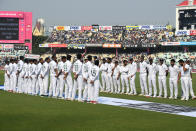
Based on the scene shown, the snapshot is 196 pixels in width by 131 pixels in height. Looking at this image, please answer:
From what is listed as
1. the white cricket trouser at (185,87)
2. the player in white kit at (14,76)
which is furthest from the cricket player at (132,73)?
the player in white kit at (14,76)

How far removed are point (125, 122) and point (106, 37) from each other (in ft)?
209

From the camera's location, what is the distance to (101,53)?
234 ft

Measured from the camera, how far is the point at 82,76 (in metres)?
16.4

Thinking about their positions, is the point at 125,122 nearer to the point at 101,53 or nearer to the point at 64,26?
the point at 101,53

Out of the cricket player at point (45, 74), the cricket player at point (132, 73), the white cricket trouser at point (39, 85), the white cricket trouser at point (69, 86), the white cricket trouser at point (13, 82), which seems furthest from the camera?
the white cricket trouser at point (13, 82)

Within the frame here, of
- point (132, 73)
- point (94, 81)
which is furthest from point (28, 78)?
point (94, 81)

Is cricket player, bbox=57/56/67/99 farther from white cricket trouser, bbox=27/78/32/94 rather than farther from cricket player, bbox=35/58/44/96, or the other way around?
white cricket trouser, bbox=27/78/32/94

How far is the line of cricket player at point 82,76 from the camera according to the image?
1596 centimetres

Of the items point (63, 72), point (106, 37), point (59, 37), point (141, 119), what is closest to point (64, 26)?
point (59, 37)

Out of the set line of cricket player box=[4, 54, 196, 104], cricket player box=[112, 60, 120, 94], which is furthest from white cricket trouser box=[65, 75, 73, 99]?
cricket player box=[112, 60, 120, 94]

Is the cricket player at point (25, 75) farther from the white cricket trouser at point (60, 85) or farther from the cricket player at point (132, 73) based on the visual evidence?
the cricket player at point (132, 73)

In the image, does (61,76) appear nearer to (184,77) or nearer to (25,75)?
(25,75)

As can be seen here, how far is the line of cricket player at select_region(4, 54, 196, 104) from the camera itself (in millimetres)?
15961

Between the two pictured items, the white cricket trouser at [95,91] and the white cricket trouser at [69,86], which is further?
the white cricket trouser at [69,86]
